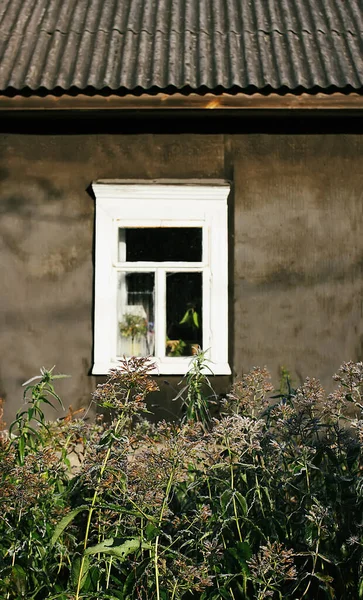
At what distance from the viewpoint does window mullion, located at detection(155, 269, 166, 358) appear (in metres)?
6.58

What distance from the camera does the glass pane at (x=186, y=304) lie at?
6.64 m

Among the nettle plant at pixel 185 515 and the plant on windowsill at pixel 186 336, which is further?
the plant on windowsill at pixel 186 336

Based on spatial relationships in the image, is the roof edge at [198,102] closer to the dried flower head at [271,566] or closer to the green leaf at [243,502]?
the green leaf at [243,502]

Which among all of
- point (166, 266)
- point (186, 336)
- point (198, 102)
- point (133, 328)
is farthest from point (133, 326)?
point (198, 102)

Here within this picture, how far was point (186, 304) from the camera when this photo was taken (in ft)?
21.8

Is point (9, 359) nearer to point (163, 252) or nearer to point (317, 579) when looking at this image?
point (163, 252)

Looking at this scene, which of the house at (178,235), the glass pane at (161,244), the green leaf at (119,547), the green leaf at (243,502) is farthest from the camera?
the glass pane at (161,244)

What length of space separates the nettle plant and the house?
135 inches

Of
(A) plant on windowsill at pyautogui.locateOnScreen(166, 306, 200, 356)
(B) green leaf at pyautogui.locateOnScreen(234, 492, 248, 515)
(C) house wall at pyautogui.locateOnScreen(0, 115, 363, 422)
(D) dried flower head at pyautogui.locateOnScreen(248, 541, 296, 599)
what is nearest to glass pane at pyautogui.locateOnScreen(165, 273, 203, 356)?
(A) plant on windowsill at pyautogui.locateOnScreen(166, 306, 200, 356)

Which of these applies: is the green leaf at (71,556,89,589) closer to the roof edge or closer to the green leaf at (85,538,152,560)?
the green leaf at (85,538,152,560)

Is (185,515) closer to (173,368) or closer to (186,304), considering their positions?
(173,368)

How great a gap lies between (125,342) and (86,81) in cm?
212

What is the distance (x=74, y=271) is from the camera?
6.57m

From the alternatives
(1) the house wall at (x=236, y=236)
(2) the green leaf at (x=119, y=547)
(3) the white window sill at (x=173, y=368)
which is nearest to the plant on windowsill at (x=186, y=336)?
(3) the white window sill at (x=173, y=368)
